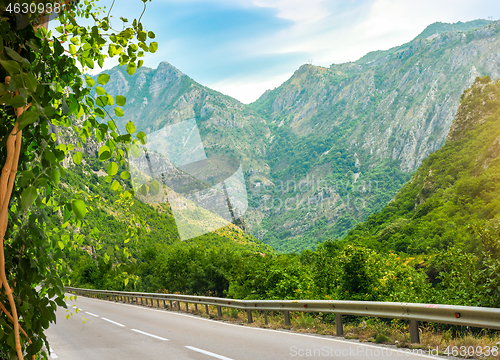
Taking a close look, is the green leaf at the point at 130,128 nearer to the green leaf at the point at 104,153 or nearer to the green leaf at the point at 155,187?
the green leaf at the point at 104,153

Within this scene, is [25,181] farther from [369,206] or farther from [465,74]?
[465,74]

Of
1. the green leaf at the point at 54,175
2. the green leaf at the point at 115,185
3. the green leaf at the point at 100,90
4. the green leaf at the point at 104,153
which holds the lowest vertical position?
the green leaf at the point at 115,185

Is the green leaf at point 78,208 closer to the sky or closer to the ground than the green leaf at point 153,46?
closer to the ground

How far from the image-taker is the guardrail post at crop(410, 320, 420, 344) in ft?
21.9

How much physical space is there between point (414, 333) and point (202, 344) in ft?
15.7

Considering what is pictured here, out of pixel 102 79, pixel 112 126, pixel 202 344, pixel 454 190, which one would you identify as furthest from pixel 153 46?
pixel 454 190

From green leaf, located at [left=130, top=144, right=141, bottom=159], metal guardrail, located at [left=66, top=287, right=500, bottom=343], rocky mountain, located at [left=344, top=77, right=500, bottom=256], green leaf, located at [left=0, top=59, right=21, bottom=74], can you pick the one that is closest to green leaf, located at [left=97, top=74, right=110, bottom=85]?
green leaf, located at [left=130, top=144, right=141, bottom=159]

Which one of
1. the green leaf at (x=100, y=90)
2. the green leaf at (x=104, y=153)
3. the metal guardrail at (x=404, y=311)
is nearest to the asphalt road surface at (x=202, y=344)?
the metal guardrail at (x=404, y=311)

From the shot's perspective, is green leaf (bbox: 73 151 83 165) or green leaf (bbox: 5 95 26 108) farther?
green leaf (bbox: 73 151 83 165)

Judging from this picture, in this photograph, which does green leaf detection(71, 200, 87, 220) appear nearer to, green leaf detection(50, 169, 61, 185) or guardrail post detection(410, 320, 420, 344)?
green leaf detection(50, 169, 61, 185)

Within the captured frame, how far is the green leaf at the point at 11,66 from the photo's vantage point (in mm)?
1064

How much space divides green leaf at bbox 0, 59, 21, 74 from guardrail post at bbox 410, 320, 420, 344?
24.7ft

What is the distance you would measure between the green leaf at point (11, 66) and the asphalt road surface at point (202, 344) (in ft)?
21.6

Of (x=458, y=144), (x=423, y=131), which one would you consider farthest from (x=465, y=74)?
(x=458, y=144)
